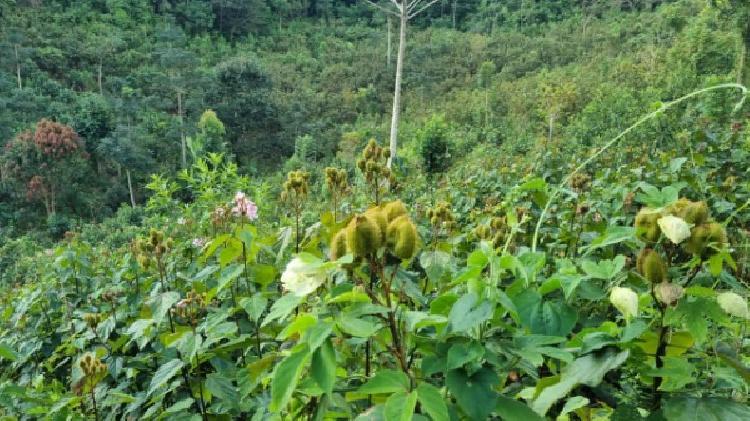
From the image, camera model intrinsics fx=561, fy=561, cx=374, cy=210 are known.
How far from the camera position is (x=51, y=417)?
3.20 feet

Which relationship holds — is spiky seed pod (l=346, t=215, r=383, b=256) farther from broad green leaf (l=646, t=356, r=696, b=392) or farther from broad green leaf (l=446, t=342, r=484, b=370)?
broad green leaf (l=646, t=356, r=696, b=392)

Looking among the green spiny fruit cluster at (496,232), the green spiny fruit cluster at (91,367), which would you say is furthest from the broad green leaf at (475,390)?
the green spiny fruit cluster at (91,367)

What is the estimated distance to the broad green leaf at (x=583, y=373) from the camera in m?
0.37

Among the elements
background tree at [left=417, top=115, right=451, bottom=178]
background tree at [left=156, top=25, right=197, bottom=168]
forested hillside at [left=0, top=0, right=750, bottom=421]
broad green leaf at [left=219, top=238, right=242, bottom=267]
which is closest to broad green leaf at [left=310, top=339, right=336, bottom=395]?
forested hillside at [left=0, top=0, right=750, bottom=421]

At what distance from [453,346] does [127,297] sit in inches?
49.9

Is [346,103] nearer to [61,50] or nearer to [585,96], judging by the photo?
[585,96]

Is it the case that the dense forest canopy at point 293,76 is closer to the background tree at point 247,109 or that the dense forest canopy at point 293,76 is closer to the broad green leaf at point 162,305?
the background tree at point 247,109

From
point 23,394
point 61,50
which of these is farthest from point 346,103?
point 23,394

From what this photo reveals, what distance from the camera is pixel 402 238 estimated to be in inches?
15.9

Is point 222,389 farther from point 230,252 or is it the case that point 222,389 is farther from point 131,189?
point 131,189

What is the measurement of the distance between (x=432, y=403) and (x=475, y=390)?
4 centimetres

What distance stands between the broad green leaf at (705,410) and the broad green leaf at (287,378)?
0.78 feet

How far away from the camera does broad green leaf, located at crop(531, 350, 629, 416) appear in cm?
37

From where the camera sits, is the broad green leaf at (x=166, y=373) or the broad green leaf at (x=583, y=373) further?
the broad green leaf at (x=166, y=373)
